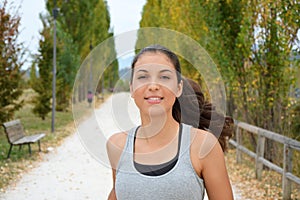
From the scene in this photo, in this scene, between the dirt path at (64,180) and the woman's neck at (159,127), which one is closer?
the woman's neck at (159,127)

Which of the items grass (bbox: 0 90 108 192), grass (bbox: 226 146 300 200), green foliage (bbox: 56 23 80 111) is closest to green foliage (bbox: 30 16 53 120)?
grass (bbox: 0 90 108 192)

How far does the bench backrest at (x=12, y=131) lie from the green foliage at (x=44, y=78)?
8.18m

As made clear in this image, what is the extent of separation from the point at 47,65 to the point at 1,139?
6.25 m

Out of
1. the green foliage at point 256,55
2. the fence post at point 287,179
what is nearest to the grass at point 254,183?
the fence post at point 287,179

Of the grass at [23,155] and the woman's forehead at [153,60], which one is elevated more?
the woman's forehead at [153,60]

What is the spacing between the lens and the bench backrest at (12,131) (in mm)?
9887

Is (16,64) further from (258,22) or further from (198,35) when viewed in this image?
(258,22)

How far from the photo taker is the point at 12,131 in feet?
33.9

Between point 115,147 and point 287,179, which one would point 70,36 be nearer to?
point 287,179

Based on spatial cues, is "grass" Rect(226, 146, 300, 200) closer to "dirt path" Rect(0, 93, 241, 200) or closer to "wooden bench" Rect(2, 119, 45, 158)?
"dirt path" Rect(0, 93, 241, 200)

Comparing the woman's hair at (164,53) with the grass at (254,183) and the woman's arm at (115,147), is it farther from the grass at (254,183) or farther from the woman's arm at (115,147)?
the grass at (254,183)

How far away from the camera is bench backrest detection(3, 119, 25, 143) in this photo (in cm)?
989

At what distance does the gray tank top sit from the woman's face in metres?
0.16

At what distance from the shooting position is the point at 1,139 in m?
13.4
